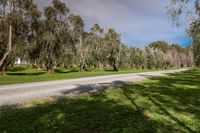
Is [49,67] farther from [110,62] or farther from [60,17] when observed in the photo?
[110,62]

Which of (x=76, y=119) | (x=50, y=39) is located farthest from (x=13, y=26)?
(x=76, y=119)

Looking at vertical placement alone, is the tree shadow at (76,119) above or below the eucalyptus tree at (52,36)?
below

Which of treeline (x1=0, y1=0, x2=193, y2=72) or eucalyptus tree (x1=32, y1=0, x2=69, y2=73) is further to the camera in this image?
eucalyptus tree (x1=32, y1=0, x2=69, y2=73)

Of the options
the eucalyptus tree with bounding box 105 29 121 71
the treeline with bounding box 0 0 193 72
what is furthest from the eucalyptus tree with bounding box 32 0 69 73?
the eucalyptus tree with bounding box 105 29 121 71

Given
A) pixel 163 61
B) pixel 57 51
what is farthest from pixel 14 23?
pixel 163 61

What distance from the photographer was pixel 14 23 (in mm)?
43250

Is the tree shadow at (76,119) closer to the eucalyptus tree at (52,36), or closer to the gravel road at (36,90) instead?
the gravel road at (36,90)

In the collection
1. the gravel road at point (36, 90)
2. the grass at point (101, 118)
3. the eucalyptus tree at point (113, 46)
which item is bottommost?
the grass at point (101, 118)

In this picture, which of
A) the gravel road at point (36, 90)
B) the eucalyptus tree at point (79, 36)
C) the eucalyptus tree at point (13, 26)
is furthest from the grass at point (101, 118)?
the eucalyptus tree at point (79, 36)

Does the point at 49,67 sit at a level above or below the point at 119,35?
below

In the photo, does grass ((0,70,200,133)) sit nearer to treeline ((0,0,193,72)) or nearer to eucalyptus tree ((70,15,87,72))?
treeline ((0,0,193,72))

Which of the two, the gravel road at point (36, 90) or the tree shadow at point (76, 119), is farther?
the gravel road at point (36, 90)

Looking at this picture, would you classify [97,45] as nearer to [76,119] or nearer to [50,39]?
[50,39]

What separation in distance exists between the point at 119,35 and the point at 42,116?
69.3 m
